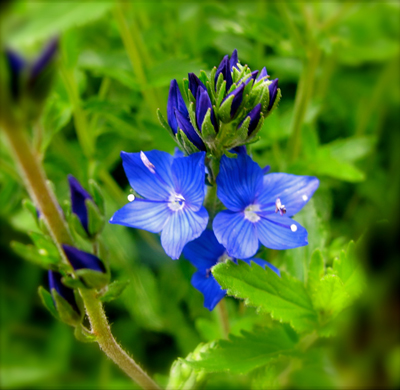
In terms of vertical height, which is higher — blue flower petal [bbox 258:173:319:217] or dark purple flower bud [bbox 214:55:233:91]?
dark purple flower bud [bbox 214:55:233:91]

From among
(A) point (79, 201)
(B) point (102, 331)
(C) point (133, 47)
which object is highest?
(C) point (133, 47)

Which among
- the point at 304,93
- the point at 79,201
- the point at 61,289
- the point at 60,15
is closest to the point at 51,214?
the point at 79,201

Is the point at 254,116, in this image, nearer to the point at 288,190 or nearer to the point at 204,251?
the point at 288,190

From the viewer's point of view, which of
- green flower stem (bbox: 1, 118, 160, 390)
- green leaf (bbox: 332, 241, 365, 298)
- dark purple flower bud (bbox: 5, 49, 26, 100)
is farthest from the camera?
green leaf (bbox: 332, 241, 365, 298)

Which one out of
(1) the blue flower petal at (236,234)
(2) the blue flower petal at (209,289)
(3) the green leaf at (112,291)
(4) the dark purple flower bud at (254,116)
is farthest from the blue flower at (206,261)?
(4) the dark purple flower bud at (254,116)

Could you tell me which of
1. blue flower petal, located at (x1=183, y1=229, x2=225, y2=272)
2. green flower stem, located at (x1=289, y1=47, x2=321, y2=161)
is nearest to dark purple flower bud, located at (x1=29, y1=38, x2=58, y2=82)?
blue flower petal, located at (x1=183, y1=229, x2=225, y2=272)

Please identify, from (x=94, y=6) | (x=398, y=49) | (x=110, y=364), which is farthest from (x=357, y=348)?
(x=398, y=49)

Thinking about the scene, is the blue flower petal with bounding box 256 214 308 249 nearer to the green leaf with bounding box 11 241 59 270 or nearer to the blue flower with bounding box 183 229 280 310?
the blue flower with bounding box 183 229 280 310
